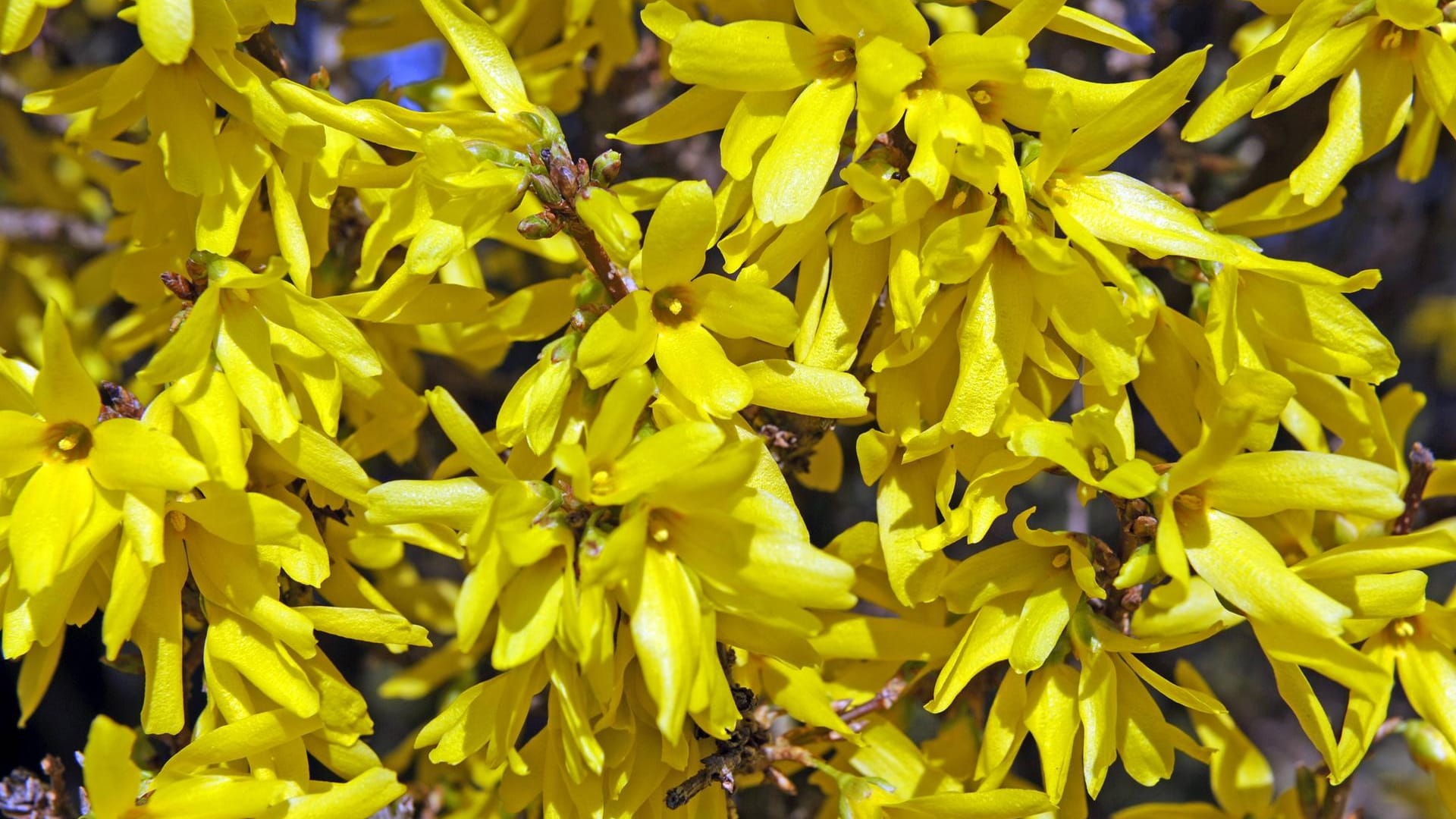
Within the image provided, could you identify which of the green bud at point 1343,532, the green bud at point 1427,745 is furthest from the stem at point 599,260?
the green bud at point 1427,745

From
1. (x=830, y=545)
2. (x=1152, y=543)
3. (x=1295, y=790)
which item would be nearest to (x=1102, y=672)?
(x=1152, y=543)

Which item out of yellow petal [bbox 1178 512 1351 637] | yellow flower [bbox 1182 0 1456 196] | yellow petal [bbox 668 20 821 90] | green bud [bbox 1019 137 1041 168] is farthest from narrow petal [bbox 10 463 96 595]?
yellow flower [bbox 1182 0 1456 196]

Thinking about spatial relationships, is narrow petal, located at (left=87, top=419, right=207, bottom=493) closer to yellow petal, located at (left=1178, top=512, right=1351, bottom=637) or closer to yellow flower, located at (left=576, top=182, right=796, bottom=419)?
yellow flower, located at (left=576, top=182, right=796, bottom=419)

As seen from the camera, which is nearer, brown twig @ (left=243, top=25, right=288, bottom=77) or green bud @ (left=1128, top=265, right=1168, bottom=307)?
green bud @ (left=1128, top=265, right=1168, bottom=307)

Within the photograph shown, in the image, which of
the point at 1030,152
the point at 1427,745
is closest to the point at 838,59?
the point at 1030,152

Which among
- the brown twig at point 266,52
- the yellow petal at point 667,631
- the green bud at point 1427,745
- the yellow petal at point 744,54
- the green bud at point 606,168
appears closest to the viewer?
the yellow petal at point 667,631

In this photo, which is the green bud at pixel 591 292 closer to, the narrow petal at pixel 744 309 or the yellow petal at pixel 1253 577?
the narrow petal at pixel 744 309
